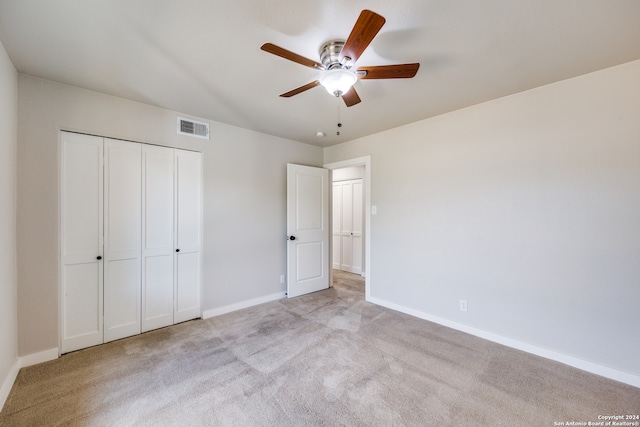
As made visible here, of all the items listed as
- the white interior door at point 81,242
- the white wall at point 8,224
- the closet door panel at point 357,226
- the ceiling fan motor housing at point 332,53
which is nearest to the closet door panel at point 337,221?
the closet door panel at point 357,226

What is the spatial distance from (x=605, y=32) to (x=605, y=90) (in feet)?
2.17

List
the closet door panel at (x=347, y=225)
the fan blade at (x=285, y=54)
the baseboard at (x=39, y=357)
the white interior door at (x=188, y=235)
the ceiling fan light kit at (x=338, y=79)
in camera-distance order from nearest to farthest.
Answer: the fan blade at (x=285, y=54)
the ceiling fan light kit at (x=338, y=79)
the baseboard at (x=39, y=357)
the white interior door at (x=188, y=235)
the closet door panel at (x=347, y=225)

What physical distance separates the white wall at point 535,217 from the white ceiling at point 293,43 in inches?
11.9

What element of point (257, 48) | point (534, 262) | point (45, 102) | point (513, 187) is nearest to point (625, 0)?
point (513, 187)

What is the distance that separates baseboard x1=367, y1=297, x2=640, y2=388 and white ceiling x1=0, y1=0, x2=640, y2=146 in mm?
2434

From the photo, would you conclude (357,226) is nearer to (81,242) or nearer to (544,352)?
(544,352)

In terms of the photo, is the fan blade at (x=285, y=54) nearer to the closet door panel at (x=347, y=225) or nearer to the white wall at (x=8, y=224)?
the white wall at (x=8, y=224)

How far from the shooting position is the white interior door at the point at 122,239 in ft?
8.28

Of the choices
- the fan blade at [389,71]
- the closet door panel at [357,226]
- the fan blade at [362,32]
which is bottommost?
the closet door panel at [357,226]

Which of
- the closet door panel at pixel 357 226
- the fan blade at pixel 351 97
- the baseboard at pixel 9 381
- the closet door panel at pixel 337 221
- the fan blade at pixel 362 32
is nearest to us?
the fan blade at pixel 362 32

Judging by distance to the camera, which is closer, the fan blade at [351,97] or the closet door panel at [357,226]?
the fan blade at [351,97]

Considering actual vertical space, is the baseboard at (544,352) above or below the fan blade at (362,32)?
below

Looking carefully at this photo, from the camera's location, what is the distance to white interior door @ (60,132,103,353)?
2318 millimetres

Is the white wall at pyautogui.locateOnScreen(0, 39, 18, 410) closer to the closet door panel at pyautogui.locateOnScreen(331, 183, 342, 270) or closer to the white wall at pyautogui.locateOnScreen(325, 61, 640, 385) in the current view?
the white wall at pyautogui.locateOnScreen(325, 61, 640, 385)
